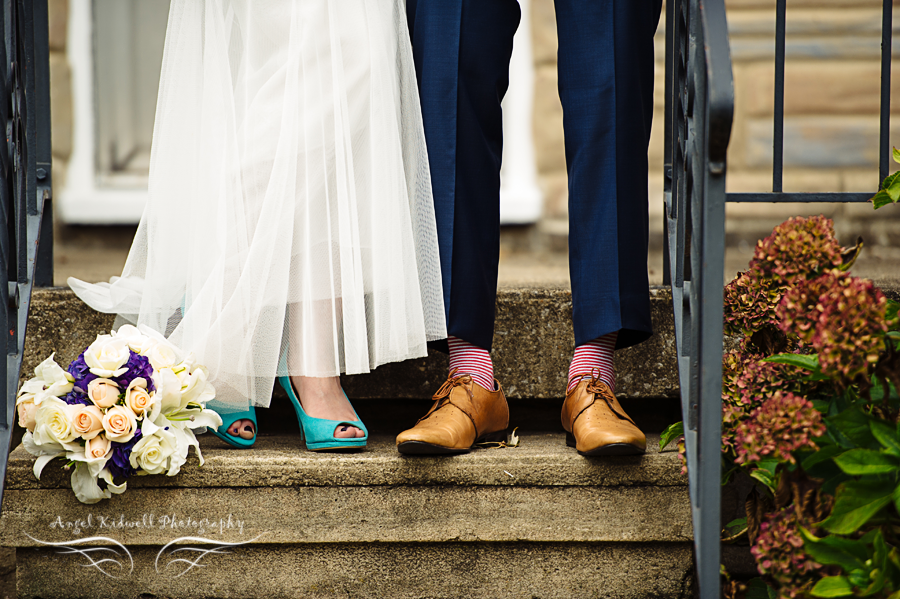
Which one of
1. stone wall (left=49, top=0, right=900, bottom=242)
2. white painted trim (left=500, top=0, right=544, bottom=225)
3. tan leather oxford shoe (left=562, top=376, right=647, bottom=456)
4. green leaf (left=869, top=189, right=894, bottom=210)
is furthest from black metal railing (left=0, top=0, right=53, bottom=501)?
white painted trim (left=500, top=0, right=544, bottom=225)

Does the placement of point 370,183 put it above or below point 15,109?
below

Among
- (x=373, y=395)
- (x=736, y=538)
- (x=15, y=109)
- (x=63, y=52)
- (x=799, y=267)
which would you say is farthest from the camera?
(x=63, y=52)

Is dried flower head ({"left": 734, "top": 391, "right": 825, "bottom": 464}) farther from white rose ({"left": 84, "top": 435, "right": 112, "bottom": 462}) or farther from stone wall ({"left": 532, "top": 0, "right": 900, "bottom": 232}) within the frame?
stone wall ({"left": 532, "top": 0, "right": 900, "bottom": 232})

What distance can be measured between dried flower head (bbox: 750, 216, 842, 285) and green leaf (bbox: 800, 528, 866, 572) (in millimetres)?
330

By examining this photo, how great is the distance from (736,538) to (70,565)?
1.05 metres

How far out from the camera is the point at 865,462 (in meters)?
0.88

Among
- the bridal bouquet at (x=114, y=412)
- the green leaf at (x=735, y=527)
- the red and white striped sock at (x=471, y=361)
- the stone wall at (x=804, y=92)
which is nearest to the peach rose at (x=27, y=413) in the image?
the bridal bouquet at (x=114, y=412)

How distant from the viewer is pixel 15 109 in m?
1.26

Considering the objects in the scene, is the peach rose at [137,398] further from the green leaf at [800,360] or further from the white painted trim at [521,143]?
the white painted trim at [521,143]

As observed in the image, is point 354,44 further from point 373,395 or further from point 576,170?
point 373,395

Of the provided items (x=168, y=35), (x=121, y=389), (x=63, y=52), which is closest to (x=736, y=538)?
(x=121, y=389)

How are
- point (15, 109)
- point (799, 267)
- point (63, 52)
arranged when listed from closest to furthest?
1. point (799, 267)
2. point (15, 109)
3. point (63, 52)

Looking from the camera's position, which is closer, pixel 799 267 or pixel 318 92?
pixel 799 267

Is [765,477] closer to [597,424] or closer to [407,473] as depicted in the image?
[597,424]
